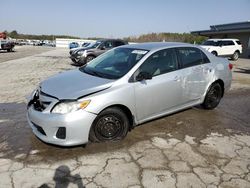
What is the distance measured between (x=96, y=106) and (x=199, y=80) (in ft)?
8.48

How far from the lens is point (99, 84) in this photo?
155 inches

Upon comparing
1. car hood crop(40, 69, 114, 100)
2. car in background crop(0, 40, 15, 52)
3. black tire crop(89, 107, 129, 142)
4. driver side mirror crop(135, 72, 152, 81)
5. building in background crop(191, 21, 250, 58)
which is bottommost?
black tire crop(89, 107, 129, 142)

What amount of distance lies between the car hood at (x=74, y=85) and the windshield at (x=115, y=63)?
24 centimetres

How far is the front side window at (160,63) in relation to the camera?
4.47 m

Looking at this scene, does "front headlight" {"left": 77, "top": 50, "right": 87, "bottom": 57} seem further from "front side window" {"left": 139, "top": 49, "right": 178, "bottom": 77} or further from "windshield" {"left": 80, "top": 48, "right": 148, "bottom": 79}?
"front side window" {"left": 139, "top": 49, "right": 178, "bottom": 77}

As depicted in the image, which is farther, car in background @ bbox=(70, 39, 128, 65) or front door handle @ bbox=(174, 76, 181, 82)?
car in background @ bbox=(70, 39, 128, 65)

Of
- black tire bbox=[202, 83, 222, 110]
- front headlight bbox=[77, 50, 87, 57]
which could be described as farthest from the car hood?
front headlight bbox=[77, 50, 87, 57]

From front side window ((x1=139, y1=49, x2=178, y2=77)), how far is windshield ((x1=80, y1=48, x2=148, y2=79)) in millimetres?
180

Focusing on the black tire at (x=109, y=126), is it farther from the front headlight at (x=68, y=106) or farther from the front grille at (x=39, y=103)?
the front grille at (x=39, y=103)

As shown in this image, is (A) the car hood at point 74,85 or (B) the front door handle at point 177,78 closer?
(A) the car hood at point 74,85

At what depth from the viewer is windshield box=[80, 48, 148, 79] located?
4359 mm

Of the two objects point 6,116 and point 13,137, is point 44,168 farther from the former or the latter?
point 6,116

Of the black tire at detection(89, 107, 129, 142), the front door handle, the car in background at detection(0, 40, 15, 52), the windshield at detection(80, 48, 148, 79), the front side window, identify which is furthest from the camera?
the car in background at detection(0, 40, 15, 52)

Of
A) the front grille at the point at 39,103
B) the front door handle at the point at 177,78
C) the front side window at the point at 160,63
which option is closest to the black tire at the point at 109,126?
the front grille at the point at 39,103
